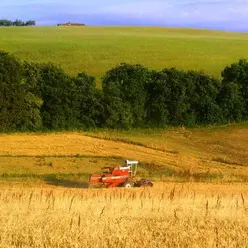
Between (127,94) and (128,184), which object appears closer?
(128,184)

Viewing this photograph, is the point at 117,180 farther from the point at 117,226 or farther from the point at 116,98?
the point at 116,98

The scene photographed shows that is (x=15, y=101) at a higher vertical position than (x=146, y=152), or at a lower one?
higher

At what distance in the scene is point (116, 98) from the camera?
35.4m

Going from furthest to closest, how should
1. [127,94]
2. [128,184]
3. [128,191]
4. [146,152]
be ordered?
1. [127,94]
2. [146,152]
3. [128,184]
4. [128,191]

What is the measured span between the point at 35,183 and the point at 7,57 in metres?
14.4

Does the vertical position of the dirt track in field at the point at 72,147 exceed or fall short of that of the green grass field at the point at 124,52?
it falls short

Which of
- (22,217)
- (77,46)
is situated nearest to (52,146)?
(22,217)

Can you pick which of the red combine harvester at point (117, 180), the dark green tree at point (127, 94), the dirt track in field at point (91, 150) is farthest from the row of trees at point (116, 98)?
the red combine harvester at point (117, 180)

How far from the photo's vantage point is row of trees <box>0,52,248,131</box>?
33.4 meters

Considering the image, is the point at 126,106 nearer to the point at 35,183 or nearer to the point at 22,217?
the point at 35,183

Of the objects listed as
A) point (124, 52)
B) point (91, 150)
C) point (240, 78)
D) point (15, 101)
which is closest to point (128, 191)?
point (91, 150)

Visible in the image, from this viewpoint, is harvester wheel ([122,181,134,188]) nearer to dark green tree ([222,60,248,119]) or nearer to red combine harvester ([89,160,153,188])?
red combine harvester ([89,160,153,188])

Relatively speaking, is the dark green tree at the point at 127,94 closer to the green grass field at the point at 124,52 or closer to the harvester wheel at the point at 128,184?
the green grass field at the point at 124,52

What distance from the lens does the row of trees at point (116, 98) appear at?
33375mm
